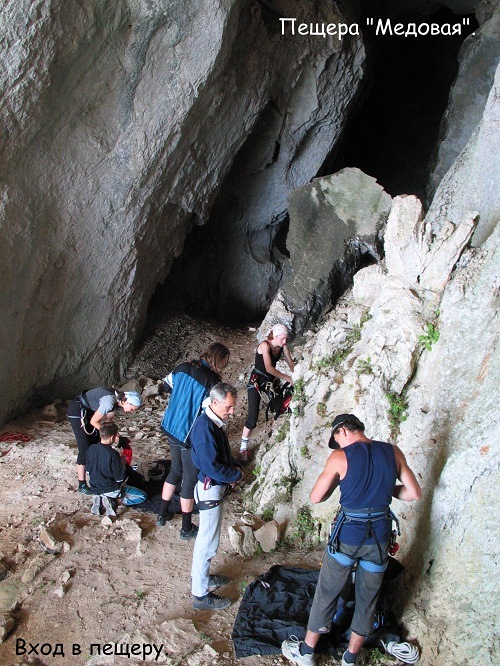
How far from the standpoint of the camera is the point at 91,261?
8414mm

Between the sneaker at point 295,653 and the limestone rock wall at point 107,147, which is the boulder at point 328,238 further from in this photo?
the sneaker at point 295,653

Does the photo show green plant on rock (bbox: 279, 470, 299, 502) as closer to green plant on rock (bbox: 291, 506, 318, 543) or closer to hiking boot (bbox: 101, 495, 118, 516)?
green plant on rock (bbox: 291, 506, 318, 543)

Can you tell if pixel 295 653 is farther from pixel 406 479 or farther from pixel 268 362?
pixel 268 362

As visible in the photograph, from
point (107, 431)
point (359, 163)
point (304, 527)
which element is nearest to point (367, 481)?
point (304, 527)

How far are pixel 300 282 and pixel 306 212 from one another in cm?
117

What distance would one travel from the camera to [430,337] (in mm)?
4332

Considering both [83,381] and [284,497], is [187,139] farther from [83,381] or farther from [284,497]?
[284,497]

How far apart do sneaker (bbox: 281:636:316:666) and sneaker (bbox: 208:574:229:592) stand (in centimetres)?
89

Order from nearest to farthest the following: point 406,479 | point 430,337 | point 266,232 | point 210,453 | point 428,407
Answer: point 406,479 < point 210,453 < point 428,407 < point 430,337 < point 266,232

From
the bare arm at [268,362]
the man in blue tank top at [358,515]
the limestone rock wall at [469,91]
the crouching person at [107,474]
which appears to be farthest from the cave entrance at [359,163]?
the man in blue tank top at [358,515]

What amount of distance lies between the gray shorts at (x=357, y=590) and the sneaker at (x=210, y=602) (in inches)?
34.9

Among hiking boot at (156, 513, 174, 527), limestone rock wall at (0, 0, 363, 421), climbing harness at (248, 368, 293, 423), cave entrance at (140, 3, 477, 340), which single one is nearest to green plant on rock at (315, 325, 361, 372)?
climbing harness at (248, 368, 293, 423)

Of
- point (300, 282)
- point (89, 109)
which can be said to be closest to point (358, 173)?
point (300, 282)

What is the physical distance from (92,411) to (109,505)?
94 cm
